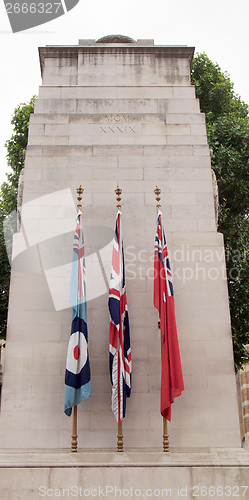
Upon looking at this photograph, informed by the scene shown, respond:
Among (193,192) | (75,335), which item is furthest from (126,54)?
(75,335)

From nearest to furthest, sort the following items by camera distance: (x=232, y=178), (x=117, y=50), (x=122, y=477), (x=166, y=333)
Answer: (x=122, y=477)
(x=166, y=333)
(x=117, y=50)
(x=232, y=178)

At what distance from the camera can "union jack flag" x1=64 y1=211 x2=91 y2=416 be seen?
10.5 metres

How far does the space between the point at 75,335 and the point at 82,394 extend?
4.07 ft

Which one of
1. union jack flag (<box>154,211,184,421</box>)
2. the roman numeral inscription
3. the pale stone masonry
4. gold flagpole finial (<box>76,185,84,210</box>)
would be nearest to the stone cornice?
the pale stone masonry

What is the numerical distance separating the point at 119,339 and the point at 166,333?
1.01 m

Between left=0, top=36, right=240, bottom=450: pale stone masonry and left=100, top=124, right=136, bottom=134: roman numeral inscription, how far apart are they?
0.05 m

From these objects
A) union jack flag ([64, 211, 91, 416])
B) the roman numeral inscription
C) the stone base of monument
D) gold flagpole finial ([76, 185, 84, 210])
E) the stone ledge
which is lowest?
the stone base of monument

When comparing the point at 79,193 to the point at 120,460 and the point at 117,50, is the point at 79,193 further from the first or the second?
the point at 120,460

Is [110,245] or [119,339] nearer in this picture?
[119,339]

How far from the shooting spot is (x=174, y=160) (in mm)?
13570

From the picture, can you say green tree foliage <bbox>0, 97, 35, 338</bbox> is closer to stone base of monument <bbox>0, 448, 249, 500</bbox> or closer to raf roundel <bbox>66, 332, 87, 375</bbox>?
raf roundel <bbox>66, 332, 87, 375</bbox>

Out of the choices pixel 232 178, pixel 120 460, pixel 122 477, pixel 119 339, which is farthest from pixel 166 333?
pixel 232 178

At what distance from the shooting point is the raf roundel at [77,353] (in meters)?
10.6

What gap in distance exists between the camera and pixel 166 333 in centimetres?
1066
